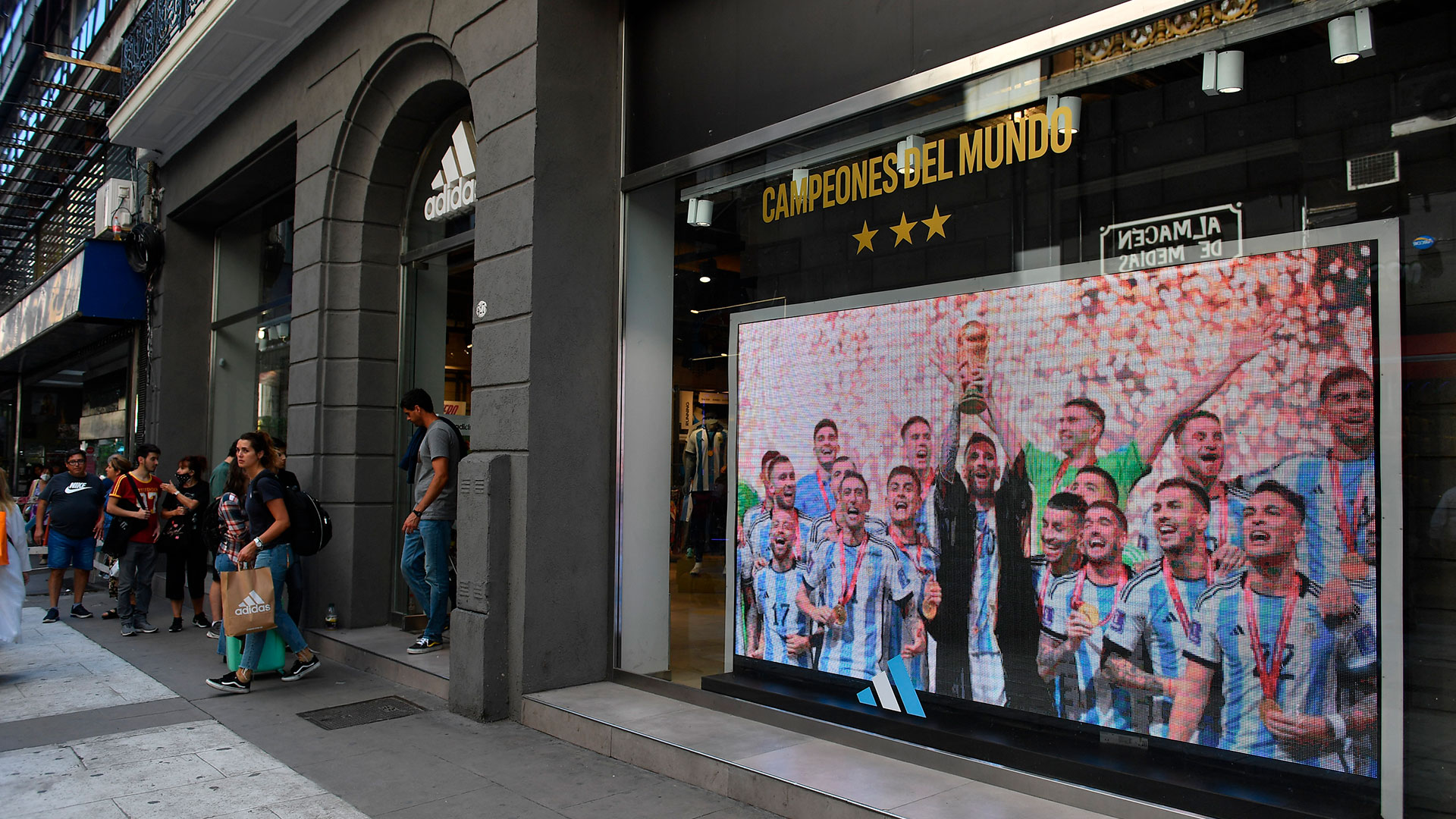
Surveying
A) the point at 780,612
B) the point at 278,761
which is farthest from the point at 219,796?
the point at 780,612

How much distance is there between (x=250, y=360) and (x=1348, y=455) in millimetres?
13510

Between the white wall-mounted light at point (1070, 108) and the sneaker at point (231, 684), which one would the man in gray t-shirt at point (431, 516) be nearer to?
the sneaker at point (231, 684)

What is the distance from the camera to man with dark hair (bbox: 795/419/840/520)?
18.5 ft

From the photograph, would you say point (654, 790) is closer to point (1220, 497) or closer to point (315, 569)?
point (1220, 497)

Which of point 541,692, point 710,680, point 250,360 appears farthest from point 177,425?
point 710,680

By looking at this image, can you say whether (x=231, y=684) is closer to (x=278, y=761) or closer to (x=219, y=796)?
(x=278, y=761)

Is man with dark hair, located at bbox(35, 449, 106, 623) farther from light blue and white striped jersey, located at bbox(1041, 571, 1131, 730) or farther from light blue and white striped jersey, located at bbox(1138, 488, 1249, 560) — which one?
light blue and white striped jersey, located at bbox(1138, 488, 1249, 560)

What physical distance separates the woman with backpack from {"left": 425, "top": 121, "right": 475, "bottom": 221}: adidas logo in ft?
12.9

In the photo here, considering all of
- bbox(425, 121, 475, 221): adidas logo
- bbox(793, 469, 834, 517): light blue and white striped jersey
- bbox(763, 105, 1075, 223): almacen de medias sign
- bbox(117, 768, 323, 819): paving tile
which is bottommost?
bbox(117, 768, 323, 819): paving tile

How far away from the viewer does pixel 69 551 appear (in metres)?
10.6

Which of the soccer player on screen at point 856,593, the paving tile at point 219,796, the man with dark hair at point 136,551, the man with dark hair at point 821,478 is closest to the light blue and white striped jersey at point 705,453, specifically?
the man with dark hair at point 821,478

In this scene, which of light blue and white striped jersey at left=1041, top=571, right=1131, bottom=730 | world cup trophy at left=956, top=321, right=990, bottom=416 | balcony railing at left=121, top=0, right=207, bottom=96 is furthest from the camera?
balcony railing at left=121, top=0, right=207, bottom=96

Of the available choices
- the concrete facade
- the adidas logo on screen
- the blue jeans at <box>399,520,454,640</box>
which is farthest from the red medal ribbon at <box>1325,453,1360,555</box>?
the blue jeans at <box>399,520,454,640</box>

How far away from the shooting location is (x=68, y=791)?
193 inches
